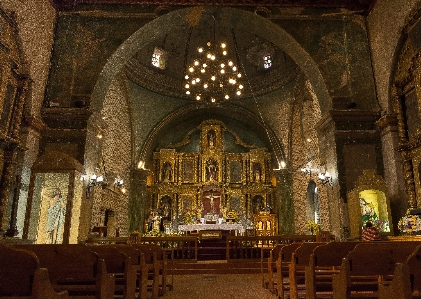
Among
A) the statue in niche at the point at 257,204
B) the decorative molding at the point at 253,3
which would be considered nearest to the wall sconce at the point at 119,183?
the decorative molding at the point at 253,3

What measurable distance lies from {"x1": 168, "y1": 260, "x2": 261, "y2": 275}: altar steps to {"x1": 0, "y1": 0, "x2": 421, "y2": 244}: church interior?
8.77 ft

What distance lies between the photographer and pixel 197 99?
13523 mm

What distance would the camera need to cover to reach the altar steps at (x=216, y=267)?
8.93 meters

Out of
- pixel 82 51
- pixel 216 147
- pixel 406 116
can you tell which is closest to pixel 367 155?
pixel 406 116

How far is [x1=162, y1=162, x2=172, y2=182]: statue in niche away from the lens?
20469mm

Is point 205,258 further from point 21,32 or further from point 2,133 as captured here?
point 21,32

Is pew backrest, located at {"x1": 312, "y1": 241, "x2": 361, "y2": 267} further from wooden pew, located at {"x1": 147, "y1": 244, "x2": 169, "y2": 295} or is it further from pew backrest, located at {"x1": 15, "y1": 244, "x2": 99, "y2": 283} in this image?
wooden pew, located at {"x1": 147, "y1": 244, "x2": 169, "y2": 295}

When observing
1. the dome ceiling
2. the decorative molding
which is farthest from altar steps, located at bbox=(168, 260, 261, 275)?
the dome ceiling

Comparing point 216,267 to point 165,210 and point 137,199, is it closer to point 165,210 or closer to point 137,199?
point 137,199

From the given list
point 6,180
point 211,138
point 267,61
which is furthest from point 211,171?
point 6,180

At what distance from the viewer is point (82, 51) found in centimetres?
1134

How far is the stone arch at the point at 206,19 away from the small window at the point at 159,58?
6005mm

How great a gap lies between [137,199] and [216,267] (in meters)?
10.1

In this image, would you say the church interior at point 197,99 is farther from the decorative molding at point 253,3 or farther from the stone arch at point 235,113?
the stone arch at point 235,113
